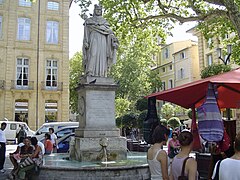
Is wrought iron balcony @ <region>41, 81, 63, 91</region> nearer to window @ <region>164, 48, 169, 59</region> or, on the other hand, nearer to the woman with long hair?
window @ <region>164, 48, 169, 59</region>

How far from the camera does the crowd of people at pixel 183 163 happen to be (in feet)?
11.1

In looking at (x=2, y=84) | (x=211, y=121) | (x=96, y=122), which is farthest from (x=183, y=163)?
(x=2, y=84)

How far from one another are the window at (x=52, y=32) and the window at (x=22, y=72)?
3.64 metres

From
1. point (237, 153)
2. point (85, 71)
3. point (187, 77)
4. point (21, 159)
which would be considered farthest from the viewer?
point (187, 77)

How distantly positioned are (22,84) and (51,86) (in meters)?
3.02

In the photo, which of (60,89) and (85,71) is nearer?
(85,71)

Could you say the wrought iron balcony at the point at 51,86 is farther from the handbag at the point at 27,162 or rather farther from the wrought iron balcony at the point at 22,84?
the handbag at the point at 27,162

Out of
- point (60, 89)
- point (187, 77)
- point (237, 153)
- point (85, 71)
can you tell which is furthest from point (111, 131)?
point (187, 77)

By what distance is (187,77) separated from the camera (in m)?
45.8

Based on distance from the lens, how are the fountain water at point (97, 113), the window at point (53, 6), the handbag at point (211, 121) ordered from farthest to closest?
the window at point (53, 6), the fountain water at point (97, 113), the handbag at point (211, 121)

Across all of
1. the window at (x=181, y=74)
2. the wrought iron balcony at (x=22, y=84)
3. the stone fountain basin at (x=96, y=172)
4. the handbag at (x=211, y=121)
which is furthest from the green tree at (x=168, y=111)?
the handbag at (x=211, y=121)

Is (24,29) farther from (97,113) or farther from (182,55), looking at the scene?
(97,113)

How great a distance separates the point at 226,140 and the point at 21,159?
568 cm

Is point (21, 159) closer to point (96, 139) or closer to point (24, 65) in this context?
point (96, 139)
